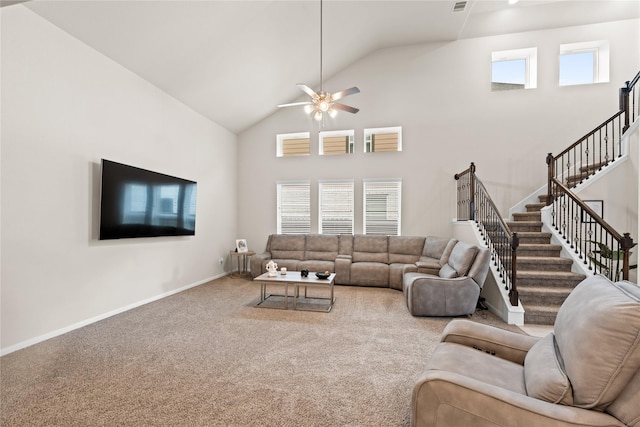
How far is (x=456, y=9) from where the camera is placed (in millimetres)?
5402

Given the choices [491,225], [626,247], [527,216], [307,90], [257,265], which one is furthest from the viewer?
[257,265]

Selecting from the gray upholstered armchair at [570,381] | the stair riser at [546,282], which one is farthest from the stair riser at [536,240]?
the gray upholstered armchair at [570,381]

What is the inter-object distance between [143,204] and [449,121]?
6.14m

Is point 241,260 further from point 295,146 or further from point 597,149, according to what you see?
point 597,149

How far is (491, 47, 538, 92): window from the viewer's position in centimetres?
610

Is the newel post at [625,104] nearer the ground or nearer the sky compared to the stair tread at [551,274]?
nearer the sky

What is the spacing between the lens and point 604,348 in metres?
1.14

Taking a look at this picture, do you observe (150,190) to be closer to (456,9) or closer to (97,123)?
(97,123)

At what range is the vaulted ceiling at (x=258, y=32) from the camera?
11.7ft

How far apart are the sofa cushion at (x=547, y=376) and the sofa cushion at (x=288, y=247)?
16.9ft

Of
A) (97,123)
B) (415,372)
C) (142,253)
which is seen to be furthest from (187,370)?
(97,123)

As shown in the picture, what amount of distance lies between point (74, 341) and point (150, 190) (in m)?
2.17

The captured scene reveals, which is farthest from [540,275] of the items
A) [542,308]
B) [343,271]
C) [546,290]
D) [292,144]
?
[292,144]

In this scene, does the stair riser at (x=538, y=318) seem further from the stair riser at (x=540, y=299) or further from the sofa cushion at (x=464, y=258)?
the sofa cushion at (x=464, y=258)
